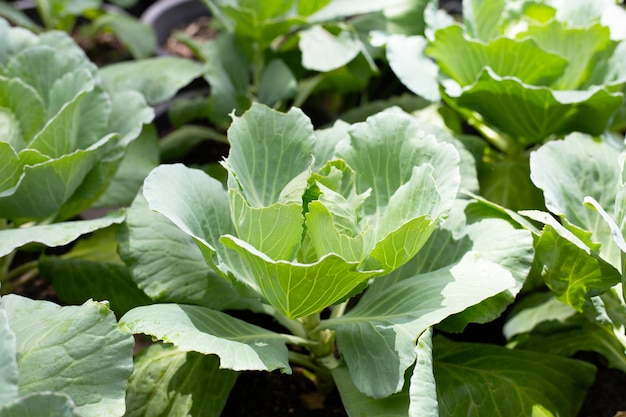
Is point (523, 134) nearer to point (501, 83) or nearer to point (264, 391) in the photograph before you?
point (501, 83)

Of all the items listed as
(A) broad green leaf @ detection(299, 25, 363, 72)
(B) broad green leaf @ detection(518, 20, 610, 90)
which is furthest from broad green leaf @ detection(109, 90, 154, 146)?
(B) broad green leaf @ detection(518, 20, 610, 90)

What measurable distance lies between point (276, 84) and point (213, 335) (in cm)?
76

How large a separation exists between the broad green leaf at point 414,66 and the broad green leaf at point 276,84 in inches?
9.3

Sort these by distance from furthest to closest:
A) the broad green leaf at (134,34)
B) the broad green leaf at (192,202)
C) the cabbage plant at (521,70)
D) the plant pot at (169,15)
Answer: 1. the plant pot at (169,15)
2. the broad green leaf at (134,34)
3. the cabbage plant at (521,70)
4. the broad green leaf at (192,202)

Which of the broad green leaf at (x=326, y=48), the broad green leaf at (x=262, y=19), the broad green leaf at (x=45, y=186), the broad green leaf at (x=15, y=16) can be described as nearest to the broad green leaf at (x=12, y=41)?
the broad green leaf at (x=45, y=186)

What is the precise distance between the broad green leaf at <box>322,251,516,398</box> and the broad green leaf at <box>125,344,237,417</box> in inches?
7.7

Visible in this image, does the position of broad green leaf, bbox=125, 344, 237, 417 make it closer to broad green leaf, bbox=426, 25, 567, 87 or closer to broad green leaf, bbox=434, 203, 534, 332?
broad green leaf, bbox=434, 203, 534, 332

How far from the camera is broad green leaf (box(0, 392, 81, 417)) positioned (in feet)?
2.27

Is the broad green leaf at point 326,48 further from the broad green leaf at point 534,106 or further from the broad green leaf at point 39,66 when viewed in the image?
the broad green leaf at point 39,66

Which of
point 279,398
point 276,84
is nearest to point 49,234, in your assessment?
point 279,398

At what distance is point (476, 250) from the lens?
1019 mm

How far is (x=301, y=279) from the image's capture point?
870 mm

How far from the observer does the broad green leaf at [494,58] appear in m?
1.23

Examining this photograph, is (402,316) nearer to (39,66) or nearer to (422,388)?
(422,388)
